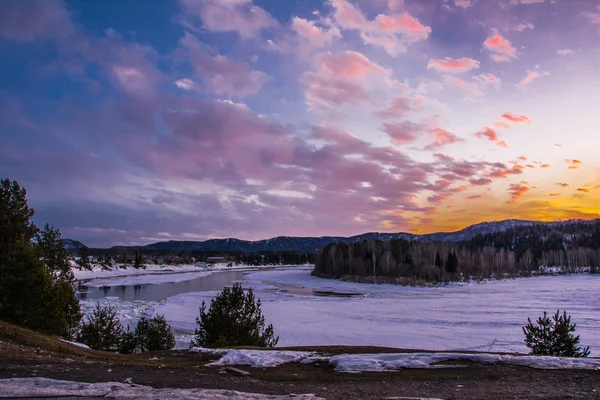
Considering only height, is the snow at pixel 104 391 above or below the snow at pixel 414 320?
above

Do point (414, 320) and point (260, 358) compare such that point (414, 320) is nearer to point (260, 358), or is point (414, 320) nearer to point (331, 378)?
point (260, 358)

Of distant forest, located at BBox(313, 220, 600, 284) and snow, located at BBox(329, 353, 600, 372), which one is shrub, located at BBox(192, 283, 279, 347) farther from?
distant forest, located at BBox(313, 220, 600, 284)

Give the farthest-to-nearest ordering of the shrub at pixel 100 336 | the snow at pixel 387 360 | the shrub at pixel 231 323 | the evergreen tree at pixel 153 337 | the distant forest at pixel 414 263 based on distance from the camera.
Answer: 1. the distant forest at pixel 414 263
2. the evergreen tree at pixel 153 337
3. the shrub at pixel 231 323
4. the shrub at pixel 100 336
5. the snow at pixel 387 360

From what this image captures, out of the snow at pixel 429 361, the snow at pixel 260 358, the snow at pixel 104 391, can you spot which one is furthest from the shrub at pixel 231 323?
the snow at pixel 104 391

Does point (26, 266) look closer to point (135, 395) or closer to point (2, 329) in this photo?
point (2, 329)

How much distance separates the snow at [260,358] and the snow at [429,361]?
1.64 metres

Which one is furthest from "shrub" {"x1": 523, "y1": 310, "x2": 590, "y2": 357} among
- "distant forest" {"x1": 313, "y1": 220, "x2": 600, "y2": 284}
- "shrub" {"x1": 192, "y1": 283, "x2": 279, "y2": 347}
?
"distant forest" {"x1": 313, "y1": 220, "x2": 600, "y2": 284}

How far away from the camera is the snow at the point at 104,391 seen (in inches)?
309

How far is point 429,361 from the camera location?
13.4 metres

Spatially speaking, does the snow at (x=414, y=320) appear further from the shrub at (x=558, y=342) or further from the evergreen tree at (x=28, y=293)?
the evergreen tree at (x=28, y=293)

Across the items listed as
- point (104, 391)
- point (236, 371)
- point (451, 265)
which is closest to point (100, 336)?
point (236, 371)

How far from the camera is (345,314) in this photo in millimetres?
40312

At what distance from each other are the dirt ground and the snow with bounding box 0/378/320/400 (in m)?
0.70

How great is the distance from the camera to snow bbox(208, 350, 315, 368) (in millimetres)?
14227
